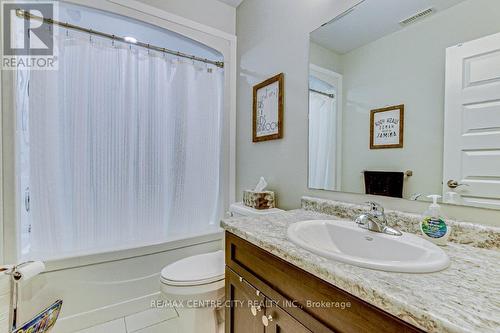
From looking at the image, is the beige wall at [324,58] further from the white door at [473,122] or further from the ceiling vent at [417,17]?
the white door at [473,122]

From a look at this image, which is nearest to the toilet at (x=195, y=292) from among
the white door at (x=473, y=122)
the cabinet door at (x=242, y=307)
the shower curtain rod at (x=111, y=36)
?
the cabinet door at (x=242, y=307)

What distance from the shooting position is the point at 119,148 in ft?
5.30

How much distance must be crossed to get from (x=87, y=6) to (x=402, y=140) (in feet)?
6.67

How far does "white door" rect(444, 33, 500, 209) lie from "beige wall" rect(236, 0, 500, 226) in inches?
9.6

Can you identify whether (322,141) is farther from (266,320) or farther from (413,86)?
(266,320)

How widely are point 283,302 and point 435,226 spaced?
564 mm

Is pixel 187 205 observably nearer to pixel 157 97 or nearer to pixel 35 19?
pixel 157 97

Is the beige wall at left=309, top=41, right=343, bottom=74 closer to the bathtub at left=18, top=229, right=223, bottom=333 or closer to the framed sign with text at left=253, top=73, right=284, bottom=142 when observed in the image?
the framed sign with text at left=253, top=73, right=284, bottom=142

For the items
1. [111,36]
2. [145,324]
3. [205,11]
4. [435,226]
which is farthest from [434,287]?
[205,11]

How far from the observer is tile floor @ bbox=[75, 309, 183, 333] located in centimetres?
151

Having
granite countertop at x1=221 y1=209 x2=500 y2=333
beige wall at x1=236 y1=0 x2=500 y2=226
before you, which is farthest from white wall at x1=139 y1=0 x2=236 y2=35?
granite countertop at x1=221 y1=209 x2=500 y2=333

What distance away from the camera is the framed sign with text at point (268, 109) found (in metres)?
1.57

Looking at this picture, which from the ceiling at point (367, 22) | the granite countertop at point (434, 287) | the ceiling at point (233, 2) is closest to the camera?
the granite countertop at point (434, 287)

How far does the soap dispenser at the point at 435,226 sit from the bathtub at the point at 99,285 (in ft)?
5.32
